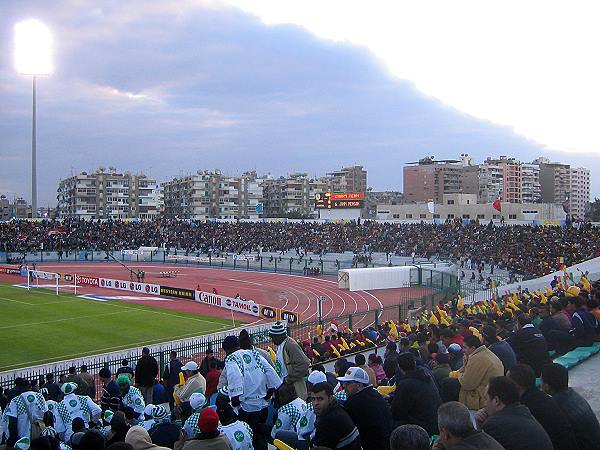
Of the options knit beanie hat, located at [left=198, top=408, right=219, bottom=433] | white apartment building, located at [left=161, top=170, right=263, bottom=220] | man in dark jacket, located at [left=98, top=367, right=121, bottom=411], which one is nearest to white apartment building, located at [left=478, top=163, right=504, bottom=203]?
white apartment building, located at [left=161, top=170, right=263, bottom=220]

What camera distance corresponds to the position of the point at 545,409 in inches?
242

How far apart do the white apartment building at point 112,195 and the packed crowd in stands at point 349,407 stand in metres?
148

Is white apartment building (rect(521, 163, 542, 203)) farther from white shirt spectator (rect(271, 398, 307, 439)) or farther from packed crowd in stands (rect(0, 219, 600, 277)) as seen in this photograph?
white shirt spectator (rect(271, 398, 307, 439))

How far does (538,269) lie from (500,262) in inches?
270

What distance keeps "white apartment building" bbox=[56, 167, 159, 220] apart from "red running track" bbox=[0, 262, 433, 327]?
281 ft

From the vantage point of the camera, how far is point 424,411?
7.19 meters

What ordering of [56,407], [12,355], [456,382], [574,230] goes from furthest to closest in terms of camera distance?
[574,230] < [12,355] < [56,407] < [456,382]

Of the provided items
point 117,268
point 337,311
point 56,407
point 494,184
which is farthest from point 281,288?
point 494,184

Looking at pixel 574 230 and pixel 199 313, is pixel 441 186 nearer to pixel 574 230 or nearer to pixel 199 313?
pixel 574 230

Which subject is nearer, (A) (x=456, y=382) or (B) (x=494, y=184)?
(A) (x=456, y=382)

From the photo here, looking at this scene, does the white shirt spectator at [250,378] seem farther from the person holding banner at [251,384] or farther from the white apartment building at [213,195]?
the white apartment building at [213,195]

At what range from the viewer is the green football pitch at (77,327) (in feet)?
91.5

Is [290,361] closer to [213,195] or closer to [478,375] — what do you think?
[478,375]

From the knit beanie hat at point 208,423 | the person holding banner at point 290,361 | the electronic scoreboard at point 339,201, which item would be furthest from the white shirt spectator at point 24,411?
the electronic scoreboard at point 339,201
